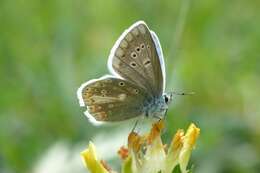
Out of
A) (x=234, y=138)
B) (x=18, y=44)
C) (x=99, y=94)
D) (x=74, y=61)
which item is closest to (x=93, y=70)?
(x=74, y=61)

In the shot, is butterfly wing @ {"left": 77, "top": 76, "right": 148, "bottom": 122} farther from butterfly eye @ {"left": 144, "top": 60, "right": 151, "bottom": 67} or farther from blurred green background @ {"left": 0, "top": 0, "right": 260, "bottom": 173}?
blurred green background @ {"left": 0, "top": 0, "right": 260, "bottom": 173}

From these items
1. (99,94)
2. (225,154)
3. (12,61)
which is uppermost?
(99,94)

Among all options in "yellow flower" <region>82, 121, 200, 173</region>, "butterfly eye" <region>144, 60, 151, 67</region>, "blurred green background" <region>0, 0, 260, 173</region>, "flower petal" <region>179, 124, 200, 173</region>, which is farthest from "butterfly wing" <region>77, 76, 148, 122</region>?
"blurred green background" <region>0, 0, 260, 173</region>

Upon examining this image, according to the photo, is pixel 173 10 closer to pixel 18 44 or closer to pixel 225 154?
pixel 18 44

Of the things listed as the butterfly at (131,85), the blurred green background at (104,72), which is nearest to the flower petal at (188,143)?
the butterfly at (131,85)

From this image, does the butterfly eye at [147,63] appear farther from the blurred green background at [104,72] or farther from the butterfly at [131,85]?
the blurred green background at [104,72]

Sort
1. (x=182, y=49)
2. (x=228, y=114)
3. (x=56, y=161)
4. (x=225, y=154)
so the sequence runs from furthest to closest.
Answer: (x=182, y=49) → (x=228, y=114) → (x=225, y=154) → (x=56, y=161)
